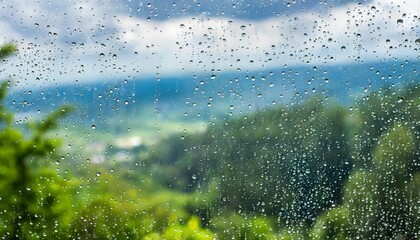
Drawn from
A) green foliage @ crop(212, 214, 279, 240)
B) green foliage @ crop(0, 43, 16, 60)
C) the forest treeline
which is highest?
green foliage @ crop(0, 43, 16, 60)

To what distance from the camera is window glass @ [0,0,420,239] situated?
4.41 feet

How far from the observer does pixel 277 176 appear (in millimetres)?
1399

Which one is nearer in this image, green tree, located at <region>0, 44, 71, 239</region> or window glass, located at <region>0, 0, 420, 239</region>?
window glass, located at <region>0, 0, 420, 239</region>

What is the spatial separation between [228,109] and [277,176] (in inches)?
9.0

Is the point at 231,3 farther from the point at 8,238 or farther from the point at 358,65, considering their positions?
the point at 8,238

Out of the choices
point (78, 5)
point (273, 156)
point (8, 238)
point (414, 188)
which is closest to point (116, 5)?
point (78, 5)

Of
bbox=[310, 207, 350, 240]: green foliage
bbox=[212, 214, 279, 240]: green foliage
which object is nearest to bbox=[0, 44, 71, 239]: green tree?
bbox=[212, 214, 279, 240]: green foliage

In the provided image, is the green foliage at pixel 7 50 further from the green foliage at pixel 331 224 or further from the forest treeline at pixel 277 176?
the green foliage at pixel 331 224

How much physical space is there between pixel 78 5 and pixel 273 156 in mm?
669

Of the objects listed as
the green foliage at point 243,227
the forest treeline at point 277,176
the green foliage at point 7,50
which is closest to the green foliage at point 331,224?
the forest treeline at point 277,176

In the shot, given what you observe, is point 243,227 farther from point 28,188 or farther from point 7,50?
point 7,50

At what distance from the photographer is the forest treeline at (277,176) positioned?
1377mm

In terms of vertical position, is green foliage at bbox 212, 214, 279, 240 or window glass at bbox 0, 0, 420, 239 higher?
window glass at bbox 0, 0, 420, 239

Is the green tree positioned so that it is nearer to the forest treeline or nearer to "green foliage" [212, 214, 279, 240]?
the forest treeline
